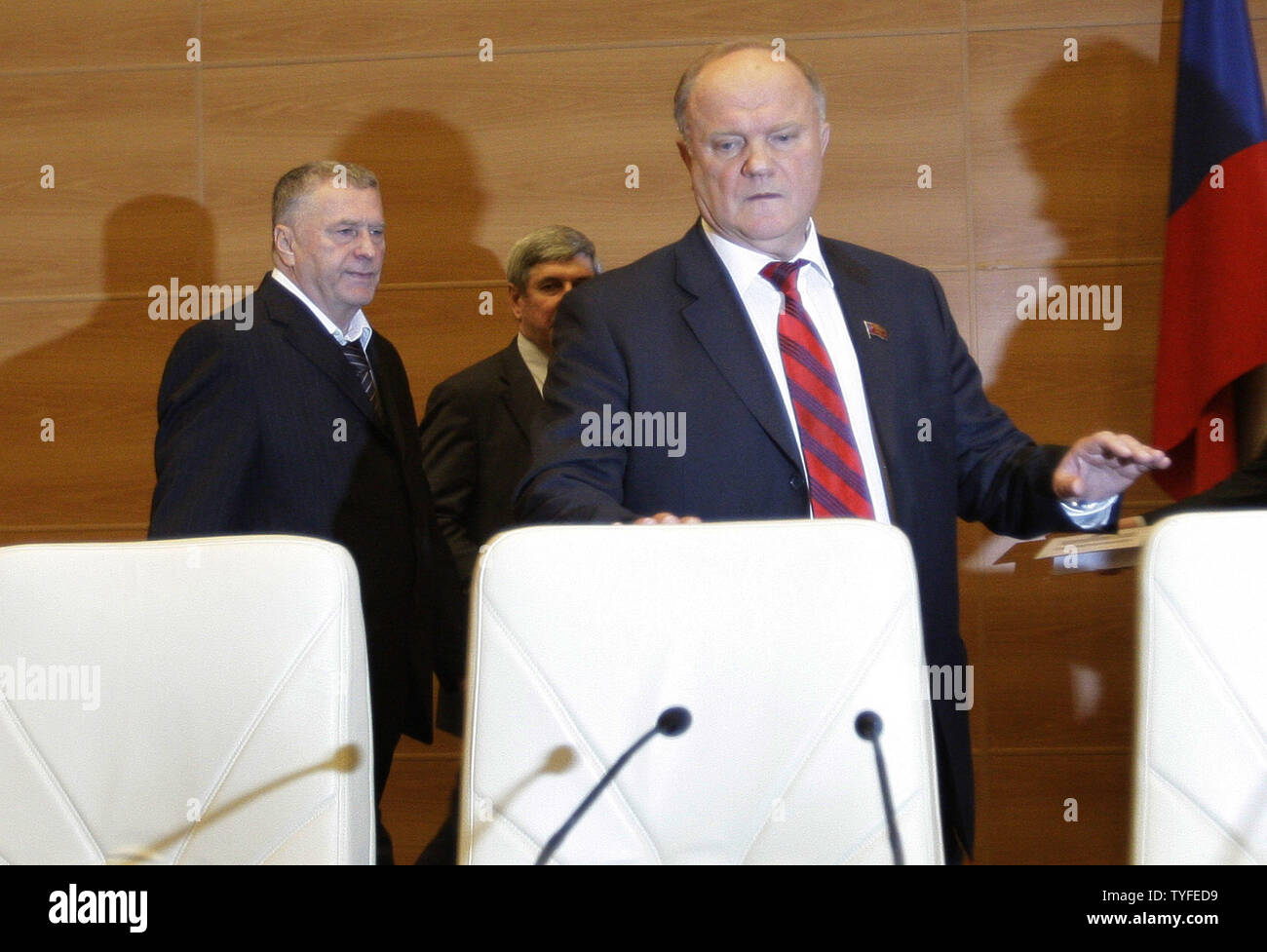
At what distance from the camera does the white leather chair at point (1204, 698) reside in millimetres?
1067

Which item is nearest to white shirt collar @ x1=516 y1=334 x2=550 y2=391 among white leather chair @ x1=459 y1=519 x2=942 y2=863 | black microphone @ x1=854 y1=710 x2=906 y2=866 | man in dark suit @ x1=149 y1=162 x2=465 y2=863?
man in dark suit @ x1=149 y1=162 x2=465 y2=863

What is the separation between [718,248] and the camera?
1.99 metres

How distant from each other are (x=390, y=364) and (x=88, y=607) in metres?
1.59

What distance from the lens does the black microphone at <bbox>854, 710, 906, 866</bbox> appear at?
3.56ft

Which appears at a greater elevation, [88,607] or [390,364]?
[390,364]

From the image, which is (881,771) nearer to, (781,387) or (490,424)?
(781,387)

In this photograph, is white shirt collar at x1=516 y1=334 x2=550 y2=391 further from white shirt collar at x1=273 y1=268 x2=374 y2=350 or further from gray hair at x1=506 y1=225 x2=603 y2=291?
white shirt collar at x1=273 y1=268 x2=374 y2=350

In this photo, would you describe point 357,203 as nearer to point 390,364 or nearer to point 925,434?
point 390,364

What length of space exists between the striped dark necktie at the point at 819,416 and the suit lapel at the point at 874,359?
0.14 feet

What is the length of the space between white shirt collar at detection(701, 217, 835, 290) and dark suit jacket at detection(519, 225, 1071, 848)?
0.02 metres

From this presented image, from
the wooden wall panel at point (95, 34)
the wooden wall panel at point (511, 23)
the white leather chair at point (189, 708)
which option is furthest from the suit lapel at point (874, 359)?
the wooden wall panel at point (95, 34)

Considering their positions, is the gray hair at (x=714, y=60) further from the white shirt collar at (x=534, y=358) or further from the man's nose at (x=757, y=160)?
the white shirt collar at (x=534, y=358)

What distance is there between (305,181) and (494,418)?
70 centimetres
